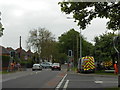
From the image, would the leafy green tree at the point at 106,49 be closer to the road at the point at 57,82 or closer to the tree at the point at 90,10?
the road at the point at 57,82

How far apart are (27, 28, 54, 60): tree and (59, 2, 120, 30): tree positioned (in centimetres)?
7842

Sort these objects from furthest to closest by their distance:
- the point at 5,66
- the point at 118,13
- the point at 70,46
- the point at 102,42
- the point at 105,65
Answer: the point at 70,46 < the point at 5,66 < the point at 105,65 < the point at 102,42 < the point at 118,13

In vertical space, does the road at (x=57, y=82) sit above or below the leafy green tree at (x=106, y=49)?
below

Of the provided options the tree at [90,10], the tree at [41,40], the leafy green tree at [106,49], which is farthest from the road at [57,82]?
the tree at [41,40]

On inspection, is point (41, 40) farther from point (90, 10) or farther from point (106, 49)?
point (90, 10)

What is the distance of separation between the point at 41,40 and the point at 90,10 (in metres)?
79.4

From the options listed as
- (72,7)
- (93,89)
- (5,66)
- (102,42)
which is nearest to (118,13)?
(72,7)

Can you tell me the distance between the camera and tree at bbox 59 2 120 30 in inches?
520

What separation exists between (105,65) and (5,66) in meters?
18.7

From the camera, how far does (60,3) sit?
43.5ft

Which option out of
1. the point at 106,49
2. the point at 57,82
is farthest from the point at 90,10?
the point at 106,49

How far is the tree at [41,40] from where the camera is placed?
3649 inches

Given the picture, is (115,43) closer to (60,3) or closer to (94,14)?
(94,14)

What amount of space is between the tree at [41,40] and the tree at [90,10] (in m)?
78.4
